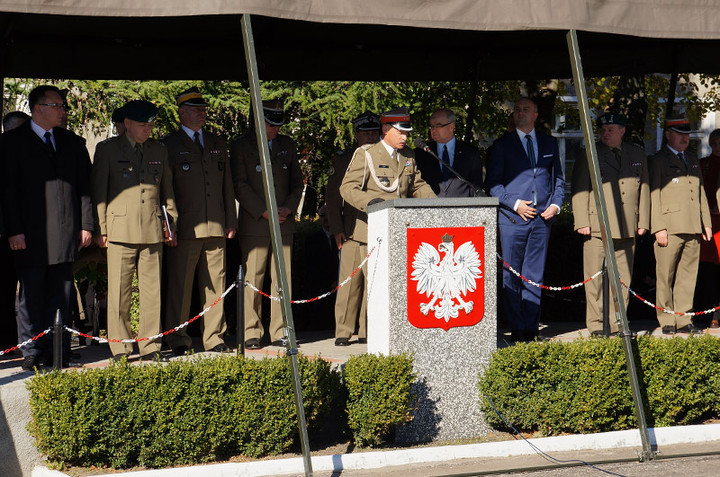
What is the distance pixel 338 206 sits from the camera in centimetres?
1021

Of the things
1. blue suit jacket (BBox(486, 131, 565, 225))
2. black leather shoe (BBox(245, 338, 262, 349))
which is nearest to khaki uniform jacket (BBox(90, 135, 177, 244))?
black leather shoe (BBox(245, 338, 262, 349))

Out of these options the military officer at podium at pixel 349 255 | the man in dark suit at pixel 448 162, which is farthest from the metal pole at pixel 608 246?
the military officer at podium at pixel 349 255

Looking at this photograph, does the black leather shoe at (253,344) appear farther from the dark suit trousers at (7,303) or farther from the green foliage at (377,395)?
the green foliage at (377,395)

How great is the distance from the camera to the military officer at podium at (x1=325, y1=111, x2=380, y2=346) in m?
9.98

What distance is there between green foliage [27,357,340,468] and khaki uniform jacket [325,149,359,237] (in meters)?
3.08

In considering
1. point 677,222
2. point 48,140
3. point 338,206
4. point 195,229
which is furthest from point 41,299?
point 677,222

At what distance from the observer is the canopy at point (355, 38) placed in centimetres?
708

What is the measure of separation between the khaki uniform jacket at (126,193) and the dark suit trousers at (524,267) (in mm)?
3304

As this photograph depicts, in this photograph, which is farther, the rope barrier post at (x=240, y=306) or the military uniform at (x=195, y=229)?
the military uniform at (x=195, y=229)

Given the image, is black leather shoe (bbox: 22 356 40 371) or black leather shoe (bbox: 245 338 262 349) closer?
black leather shoe (bbox: 22 356 40 371)

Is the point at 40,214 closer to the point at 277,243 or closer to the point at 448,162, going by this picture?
the point at 277,243

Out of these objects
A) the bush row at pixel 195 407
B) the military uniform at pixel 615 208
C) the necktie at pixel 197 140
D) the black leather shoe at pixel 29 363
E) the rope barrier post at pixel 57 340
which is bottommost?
the bush row at pixel 195 407

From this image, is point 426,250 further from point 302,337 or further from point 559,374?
point 302,337

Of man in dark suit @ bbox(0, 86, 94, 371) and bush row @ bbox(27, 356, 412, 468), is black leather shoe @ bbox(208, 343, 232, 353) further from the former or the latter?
bush row @ bbox(27, 356, 412, 468)
